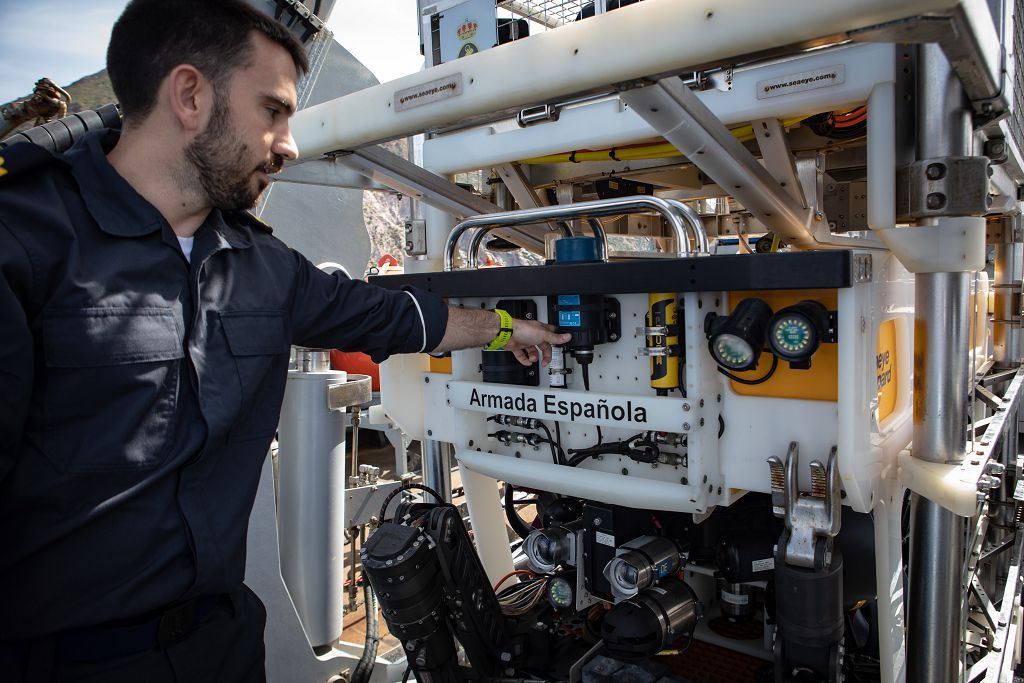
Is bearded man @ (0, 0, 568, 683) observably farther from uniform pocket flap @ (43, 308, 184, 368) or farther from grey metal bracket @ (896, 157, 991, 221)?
grey metal bracket @ (896, 157, 991, 221)

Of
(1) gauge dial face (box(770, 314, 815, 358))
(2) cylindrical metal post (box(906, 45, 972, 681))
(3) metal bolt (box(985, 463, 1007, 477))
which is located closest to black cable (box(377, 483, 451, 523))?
(1) gauge dial face (box(770, 314, 815, 358))

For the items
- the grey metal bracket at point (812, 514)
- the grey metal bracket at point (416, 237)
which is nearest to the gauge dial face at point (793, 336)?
the grey metal bracket at point (812, 514)

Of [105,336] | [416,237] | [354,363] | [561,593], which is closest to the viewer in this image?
[105,336]

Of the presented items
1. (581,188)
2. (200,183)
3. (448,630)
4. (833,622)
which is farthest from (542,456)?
(581,188)

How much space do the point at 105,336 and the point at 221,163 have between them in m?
0.43

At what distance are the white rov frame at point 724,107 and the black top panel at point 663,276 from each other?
5.3 inches

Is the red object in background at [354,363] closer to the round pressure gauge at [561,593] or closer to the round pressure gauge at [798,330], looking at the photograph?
the round pressure gauge at [561,593]

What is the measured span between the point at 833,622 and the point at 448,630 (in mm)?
1020

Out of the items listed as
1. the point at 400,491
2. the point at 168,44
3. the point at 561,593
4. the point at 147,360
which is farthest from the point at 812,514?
the point at 168,44

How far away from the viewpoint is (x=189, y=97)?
146 cm

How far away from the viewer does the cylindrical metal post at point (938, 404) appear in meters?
1.54

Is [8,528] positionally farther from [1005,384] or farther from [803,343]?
[1005,384]

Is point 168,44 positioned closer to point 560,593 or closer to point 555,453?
point 555,453

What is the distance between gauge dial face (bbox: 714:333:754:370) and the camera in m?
1.50
